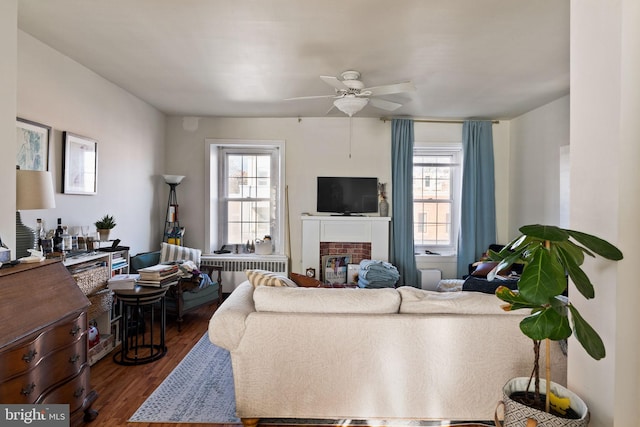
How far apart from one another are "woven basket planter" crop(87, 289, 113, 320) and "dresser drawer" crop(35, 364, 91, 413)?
774mm

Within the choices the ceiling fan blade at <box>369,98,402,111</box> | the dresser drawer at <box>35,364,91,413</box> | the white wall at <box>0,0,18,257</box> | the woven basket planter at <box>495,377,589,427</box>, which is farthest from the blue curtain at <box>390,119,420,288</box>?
the white wall at <box>0,0,18,257</box>

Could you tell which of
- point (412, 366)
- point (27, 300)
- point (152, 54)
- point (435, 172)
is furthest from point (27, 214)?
point (435, 172)

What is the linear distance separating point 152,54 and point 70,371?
2.43 metres

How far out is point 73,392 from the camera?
1902 millimetres

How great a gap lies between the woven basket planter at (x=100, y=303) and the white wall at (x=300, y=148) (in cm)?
211

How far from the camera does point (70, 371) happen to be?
188cm

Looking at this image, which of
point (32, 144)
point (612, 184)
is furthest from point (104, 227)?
point (612, 184)

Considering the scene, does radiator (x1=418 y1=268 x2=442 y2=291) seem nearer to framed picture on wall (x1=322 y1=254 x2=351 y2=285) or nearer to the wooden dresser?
framed picture on wall (x1=322 y1=254 x2=351 y2=285)

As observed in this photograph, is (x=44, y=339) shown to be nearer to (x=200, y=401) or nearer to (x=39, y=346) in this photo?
(x=39, y=346)

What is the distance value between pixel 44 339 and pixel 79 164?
1.94 meters

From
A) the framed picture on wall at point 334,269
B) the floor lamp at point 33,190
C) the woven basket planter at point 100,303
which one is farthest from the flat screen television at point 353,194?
the floor lamp at point 33,190

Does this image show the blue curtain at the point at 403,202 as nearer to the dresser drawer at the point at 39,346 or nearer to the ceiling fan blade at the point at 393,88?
the ceiling fan blade at the point at 393,88

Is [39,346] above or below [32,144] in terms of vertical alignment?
below

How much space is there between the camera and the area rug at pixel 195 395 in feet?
6.84
